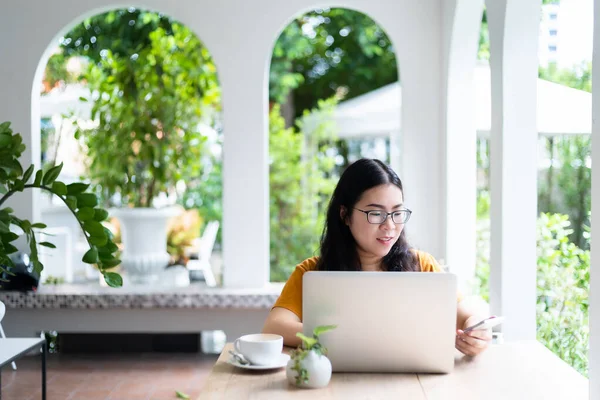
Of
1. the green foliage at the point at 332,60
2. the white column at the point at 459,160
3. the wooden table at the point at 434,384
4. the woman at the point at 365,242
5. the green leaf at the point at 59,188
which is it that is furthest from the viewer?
the green foliage at the point at 332,60

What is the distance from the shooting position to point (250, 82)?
5.65 metres

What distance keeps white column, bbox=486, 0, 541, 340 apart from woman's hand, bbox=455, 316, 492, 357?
63.9 inches

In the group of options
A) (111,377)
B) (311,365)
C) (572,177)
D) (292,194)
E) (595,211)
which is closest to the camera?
(311,365)

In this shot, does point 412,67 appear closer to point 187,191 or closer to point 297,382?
point 297,382

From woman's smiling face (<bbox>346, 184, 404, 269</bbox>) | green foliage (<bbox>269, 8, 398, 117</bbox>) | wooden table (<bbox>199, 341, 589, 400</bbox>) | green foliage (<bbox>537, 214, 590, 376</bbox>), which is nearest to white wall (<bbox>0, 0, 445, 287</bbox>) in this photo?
green foliage (<bbox>537, 214, 590, 376</bbox>)

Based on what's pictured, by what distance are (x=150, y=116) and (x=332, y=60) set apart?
225 inches

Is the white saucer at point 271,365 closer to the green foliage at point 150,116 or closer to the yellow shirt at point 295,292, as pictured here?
the yellow shirt at point 295,292

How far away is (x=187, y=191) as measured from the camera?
9.80 m

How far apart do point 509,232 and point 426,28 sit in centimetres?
199

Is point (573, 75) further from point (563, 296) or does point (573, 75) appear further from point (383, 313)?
point (383, 313)

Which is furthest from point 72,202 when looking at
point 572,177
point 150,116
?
point 572,177

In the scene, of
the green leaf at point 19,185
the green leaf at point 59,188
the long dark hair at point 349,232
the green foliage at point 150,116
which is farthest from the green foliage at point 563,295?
the green foliage at point 150,116

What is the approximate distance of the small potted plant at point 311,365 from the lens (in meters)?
2.21

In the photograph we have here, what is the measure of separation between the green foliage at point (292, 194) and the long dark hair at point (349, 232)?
238 inches
